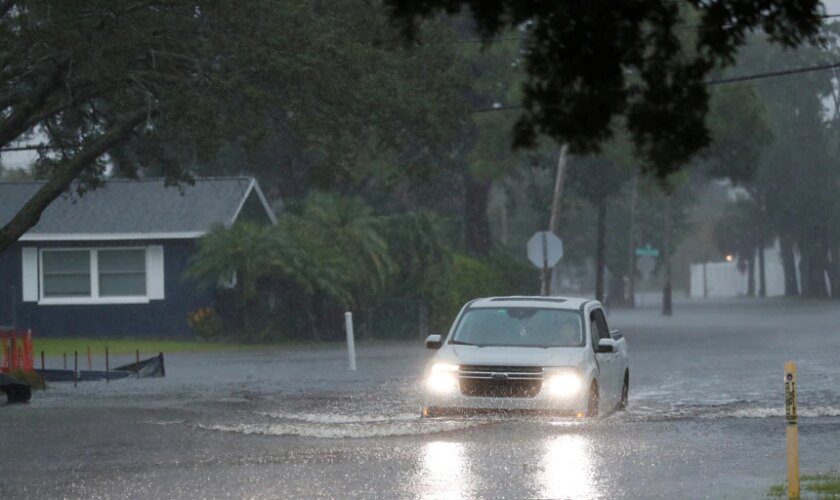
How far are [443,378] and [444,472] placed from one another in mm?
4167

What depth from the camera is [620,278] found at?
11119cm

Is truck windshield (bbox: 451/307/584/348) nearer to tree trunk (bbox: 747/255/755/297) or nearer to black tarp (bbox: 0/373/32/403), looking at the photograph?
black tarp (bbox: 0/373/32/403)

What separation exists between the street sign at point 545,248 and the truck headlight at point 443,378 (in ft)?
75.6

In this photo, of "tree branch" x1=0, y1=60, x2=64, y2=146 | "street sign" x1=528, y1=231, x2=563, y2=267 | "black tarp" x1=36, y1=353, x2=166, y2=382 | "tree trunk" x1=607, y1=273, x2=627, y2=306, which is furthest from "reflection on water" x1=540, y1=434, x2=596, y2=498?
"tree trunk" x1=607, y1=273, x2=627, y2=306

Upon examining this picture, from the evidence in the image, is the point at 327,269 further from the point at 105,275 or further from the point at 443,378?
the point at 443,378

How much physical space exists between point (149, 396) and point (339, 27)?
6.62m

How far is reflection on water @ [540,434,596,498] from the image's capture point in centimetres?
1267

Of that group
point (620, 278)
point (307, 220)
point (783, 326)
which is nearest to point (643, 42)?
point (307, 220)

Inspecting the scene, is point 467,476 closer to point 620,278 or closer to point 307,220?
point 307,220

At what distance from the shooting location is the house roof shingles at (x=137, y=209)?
47.4 metres

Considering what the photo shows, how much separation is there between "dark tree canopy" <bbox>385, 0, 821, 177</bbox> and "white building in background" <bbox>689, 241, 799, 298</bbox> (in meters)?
123

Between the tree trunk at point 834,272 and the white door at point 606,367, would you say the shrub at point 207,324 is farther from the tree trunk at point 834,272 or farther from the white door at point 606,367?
the tree trunk at point 834,272

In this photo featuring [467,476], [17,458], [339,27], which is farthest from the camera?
[339,27]

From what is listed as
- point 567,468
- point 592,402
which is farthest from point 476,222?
point 567,468
